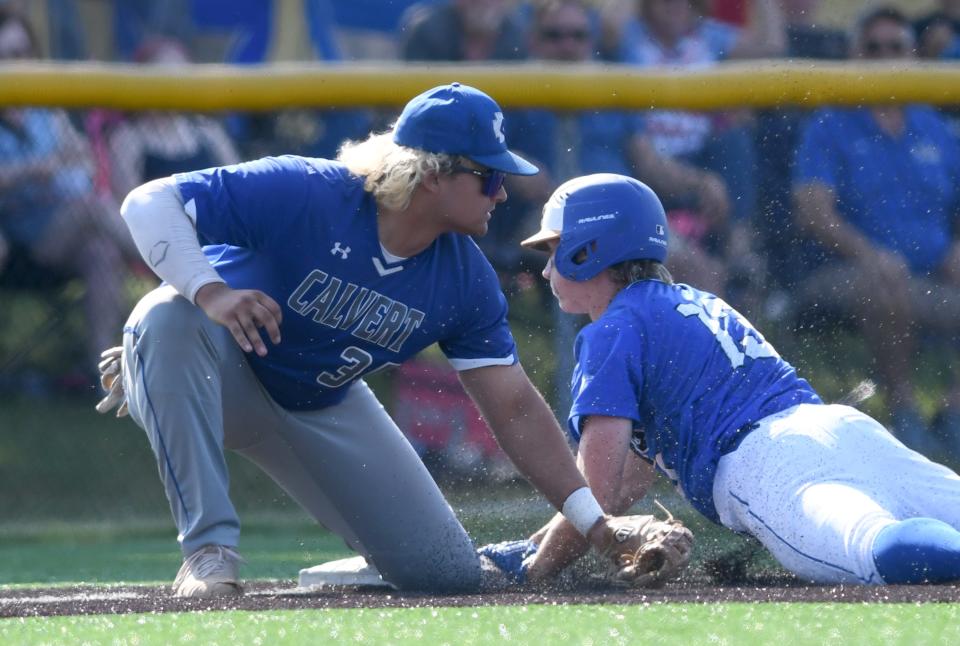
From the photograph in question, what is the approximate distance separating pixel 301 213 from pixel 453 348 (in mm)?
607

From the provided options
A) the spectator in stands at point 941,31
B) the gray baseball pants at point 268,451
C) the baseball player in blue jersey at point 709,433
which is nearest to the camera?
the baseball player in blue jersey at point 709,433

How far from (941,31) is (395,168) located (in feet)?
12.9

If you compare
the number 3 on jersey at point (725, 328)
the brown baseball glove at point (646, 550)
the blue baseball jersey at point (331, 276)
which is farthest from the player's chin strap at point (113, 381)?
the number 3 on jersey at point (725, 328)

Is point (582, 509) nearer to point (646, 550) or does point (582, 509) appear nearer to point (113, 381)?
point (646, 550)

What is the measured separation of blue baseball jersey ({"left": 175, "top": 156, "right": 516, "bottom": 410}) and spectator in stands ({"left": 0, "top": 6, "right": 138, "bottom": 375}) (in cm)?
225

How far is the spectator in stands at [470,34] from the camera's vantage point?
7.75m

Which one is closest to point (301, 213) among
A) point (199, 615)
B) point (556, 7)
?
point (199, 615)

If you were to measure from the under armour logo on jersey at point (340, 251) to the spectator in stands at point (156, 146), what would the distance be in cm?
249

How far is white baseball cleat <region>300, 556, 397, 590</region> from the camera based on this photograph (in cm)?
450

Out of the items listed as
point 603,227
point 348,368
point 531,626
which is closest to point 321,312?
point 348,368

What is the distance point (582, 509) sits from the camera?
409 cm

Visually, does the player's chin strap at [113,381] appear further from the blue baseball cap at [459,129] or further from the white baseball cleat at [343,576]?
the blue baseball cap at [459,129]

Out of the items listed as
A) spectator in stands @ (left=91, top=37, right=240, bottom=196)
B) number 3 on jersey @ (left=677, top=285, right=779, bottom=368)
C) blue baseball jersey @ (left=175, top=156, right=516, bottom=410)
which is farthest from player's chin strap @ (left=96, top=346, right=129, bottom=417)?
spectator in stands @ (left=91, top=37, right=240, bottom=196)

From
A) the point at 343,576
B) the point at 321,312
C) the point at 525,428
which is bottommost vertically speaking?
the point at 343,576
